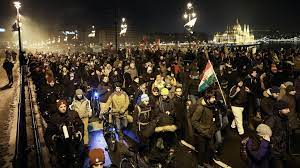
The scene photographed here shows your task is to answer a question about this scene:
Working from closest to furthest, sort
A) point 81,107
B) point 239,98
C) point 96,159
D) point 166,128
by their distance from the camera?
point 96,159
point 166,128
point 81,107
point 239,98

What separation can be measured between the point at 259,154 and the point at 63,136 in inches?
143

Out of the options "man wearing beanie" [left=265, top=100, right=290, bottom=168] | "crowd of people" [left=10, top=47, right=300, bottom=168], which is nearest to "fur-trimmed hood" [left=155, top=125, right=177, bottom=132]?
"crowd of people" [left=10, top=47, right=300, bottom=168]

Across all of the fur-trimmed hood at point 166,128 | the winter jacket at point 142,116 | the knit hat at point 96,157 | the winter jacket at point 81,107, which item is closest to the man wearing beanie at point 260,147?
the fur-trimmed hood at point 166,128

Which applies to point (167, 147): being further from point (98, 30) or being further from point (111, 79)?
point (98, 30)

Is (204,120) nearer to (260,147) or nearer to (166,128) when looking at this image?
(166,128)

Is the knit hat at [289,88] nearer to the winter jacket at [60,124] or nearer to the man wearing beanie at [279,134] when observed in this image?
the man wearing beanie at [279,134]

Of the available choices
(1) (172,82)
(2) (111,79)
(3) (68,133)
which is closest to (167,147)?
(3) (68,133)

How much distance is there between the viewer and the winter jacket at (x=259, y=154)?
502 cm

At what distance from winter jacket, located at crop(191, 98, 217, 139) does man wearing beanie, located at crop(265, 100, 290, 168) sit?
1.58 m

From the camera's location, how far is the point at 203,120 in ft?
23.9

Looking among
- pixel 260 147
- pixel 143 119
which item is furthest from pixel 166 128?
pixel 260 147

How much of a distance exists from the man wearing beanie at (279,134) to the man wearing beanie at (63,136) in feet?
12.0

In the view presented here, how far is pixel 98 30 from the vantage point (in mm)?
129000

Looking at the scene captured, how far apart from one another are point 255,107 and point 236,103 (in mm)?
2346
